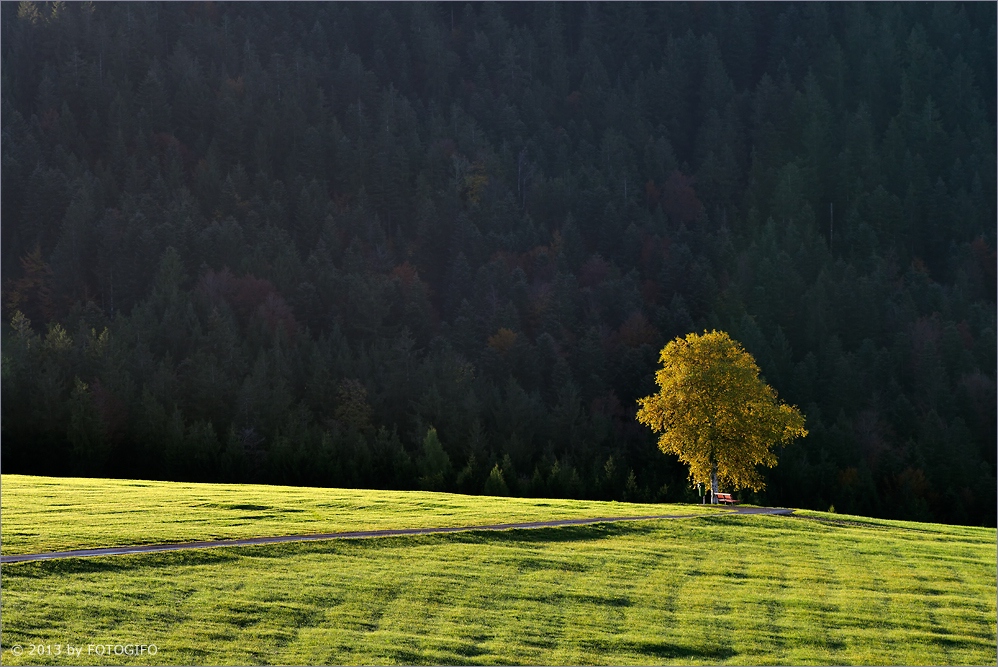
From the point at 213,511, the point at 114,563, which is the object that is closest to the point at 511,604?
the point at 114,563

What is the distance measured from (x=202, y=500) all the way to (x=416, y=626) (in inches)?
799

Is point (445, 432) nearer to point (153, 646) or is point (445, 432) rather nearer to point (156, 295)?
point (156, 295)

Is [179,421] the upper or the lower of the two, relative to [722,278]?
lower

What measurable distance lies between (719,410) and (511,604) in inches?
860

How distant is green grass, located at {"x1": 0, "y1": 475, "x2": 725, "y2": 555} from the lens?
120 feet

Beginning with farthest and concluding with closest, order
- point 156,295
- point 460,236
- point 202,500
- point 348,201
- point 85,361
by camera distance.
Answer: point 348,201, point 460,236, point 156,295, point 85,361, point 202,500

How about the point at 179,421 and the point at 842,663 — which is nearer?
the point at 842,663

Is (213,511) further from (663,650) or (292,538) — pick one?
(663,650)

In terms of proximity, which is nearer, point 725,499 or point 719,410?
point 719,410

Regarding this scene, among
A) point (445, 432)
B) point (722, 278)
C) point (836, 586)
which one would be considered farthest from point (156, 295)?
point (836, 586)

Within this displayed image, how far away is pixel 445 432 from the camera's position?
113 m

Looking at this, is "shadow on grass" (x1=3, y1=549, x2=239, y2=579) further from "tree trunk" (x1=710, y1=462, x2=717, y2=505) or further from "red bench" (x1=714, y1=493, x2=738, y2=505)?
"red bench" (x1=714, y1=493, x2=738, y2=505)

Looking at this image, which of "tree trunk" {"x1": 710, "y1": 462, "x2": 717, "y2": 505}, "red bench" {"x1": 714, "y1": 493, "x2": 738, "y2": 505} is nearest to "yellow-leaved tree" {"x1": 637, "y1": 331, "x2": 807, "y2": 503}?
"tree trunk" {"x1": 710, "y1": 462, "x2": 717, "y2": 505}

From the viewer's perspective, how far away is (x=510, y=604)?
31609mm
